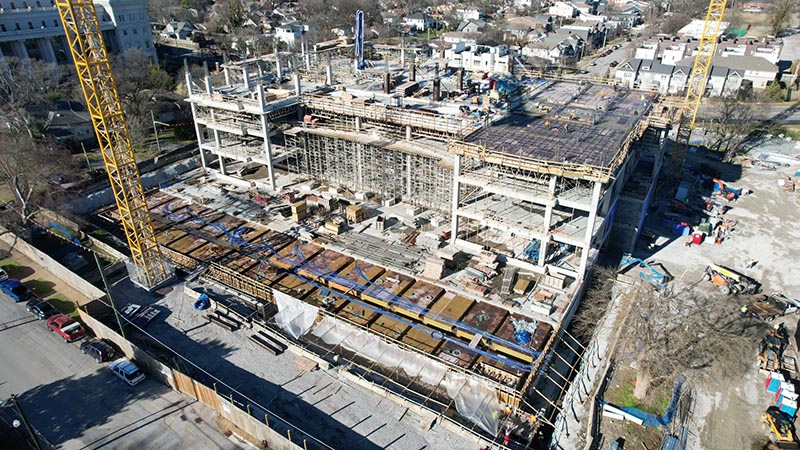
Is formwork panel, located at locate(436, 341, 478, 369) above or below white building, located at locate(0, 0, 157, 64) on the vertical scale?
below

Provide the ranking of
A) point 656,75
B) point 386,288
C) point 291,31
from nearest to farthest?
1. point 386,288
2. point 656,75
3. point 291,31

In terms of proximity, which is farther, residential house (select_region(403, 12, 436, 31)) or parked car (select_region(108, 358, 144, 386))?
residential house (select_region(403, 12, 436, 31))

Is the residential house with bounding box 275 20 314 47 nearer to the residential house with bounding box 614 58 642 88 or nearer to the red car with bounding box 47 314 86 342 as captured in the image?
the residential house with bounding box 614 58 642 88

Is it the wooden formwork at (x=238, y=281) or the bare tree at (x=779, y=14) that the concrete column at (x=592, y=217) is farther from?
the bare tree at (x=779, y=14)

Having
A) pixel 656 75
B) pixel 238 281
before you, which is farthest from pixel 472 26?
pixel 238 281

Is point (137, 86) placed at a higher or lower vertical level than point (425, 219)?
higher

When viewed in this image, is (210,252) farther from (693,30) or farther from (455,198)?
(693,30)

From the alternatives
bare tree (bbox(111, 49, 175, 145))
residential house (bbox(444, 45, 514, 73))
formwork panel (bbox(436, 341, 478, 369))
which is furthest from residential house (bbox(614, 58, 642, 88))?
formwork panel (bbox(436, 341, 478, 369))
